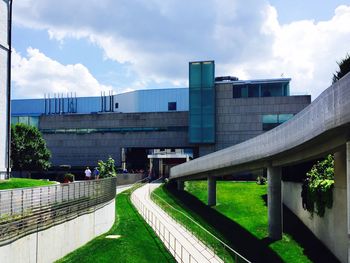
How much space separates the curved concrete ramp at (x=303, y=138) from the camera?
51.6ft

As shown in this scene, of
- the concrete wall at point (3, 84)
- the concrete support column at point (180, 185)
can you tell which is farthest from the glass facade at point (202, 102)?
the concrete wall at point (3, 84)

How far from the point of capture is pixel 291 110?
79.4 metres

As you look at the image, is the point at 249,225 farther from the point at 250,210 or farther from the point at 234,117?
the point at 234,117

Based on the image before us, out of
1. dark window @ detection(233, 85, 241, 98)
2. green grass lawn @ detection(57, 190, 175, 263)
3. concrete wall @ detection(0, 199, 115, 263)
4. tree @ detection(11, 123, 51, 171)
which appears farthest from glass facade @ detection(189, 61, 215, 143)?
concrete wall @ detection(0, 199, 115, 263)

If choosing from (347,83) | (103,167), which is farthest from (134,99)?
(347,83)

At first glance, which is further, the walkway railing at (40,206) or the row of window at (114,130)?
the row of window at (114,130)

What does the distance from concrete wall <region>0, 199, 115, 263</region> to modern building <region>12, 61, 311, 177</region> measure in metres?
52.9

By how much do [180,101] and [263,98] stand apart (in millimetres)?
32748

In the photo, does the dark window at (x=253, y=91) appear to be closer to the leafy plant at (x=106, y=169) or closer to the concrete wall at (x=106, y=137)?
the concrete wall at (x=106, y=137)

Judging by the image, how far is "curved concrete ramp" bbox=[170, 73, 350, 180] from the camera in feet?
51.6

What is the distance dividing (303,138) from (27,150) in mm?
57681

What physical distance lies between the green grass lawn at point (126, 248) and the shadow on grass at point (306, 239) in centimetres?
Result: 861

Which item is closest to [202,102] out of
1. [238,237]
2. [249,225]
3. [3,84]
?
[3,84]

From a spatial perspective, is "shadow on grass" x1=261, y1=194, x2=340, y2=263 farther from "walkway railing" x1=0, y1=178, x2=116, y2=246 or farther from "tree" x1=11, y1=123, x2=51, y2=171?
"tree" x1=11, y1=123, x2=51, y2=171
